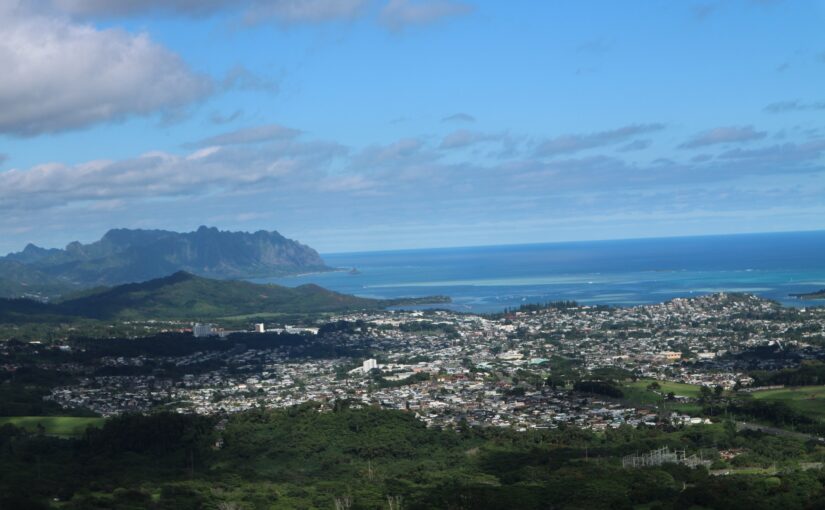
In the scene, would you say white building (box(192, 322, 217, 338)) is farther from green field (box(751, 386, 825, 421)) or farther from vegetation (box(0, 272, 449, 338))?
green field (box(751, 386, 825, 421))

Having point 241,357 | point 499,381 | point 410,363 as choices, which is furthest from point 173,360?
point 499,381

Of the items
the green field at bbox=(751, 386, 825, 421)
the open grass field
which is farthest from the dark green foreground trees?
the open grass field

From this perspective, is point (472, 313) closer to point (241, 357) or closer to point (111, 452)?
point (241, 357)

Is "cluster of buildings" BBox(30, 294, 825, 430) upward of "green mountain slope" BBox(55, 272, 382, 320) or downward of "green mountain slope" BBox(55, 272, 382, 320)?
downward

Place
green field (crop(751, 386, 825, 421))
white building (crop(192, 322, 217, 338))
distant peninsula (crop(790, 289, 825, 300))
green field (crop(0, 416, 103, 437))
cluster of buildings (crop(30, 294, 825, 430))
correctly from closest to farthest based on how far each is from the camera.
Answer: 1. green field (crop(751, 386, 825, 421))
2. green field (crop(0, 416, 103, 437))
3. cluster of buildings (crop(30, 294, 825, 430))
4. white building (crop(192, 322, 217, 338))
5. distant peninsula (crop(790, 289, 825, 300))

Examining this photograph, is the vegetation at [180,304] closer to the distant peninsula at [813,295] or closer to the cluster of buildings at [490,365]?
the cluster of buildings at [490,365]

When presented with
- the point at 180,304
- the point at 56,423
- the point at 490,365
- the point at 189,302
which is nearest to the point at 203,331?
the point at 180,304

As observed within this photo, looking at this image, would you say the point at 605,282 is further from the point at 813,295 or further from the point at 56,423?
the point at 56,423
